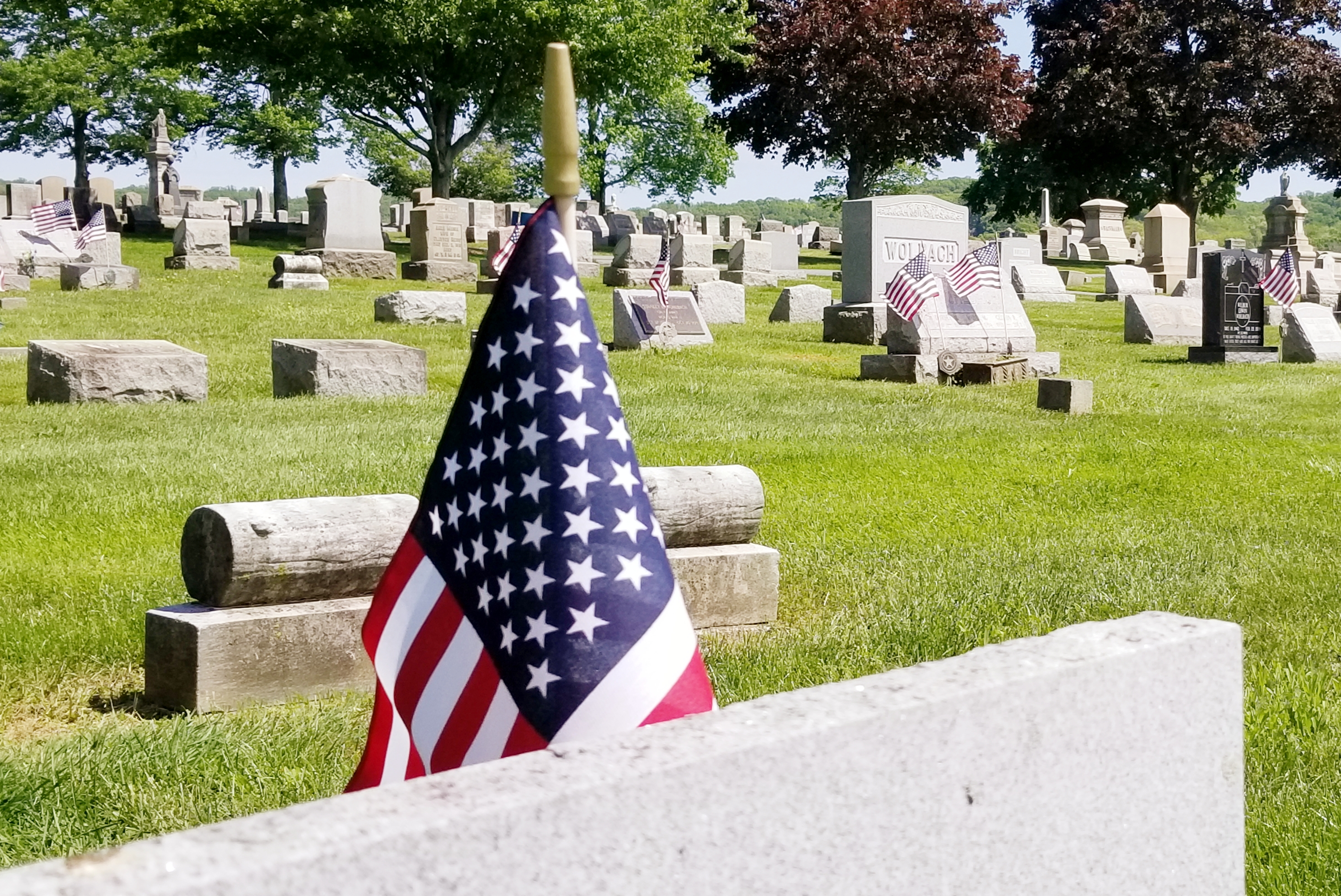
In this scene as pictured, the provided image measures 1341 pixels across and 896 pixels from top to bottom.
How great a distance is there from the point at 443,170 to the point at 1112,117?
74.3 ft

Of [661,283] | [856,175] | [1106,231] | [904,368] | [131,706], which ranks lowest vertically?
[131,706]

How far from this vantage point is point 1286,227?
143 feet

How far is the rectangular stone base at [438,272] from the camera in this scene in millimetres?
26047

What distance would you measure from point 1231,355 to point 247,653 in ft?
48.9

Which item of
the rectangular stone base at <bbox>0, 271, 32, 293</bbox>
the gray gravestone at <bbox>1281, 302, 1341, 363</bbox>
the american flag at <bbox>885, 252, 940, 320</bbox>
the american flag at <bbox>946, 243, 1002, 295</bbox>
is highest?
the rectangular stone base at <bbox>0, 271, 32, 293</bbox>

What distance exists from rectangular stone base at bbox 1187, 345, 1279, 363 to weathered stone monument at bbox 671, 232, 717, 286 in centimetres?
1047

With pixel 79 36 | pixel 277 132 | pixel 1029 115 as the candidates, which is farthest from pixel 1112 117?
pixel 79 36

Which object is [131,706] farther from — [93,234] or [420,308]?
[93,234]

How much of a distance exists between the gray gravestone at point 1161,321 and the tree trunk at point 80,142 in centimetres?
4359

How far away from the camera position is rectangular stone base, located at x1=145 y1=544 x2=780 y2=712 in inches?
165

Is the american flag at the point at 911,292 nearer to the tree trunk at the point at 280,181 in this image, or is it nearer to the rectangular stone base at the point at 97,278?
the rectangular stone base at the point at 97,278

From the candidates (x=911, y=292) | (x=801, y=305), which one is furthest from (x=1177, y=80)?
(x=911, y=292)

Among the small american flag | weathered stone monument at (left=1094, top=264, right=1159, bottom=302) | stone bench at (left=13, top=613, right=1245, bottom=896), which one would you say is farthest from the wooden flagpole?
weathered stone monument at (left=1094, top=264, right=1159, bottom=302)

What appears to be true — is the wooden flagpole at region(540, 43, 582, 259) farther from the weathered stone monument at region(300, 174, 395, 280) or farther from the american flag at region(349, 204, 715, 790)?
the weathered stone monument at region(300, 174, 395, 280)
